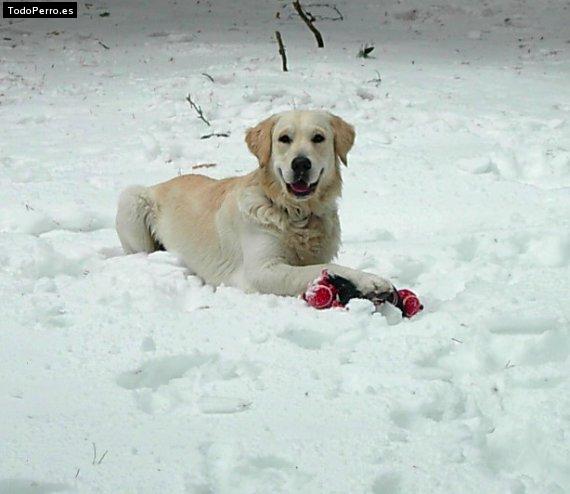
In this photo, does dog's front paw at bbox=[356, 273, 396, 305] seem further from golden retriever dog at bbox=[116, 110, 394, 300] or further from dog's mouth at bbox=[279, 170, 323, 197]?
dog's mouth at bbox=[279, 170, 323, 197]

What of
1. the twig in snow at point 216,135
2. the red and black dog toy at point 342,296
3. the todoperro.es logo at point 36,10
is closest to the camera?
the red and black dog toy at point 342,296

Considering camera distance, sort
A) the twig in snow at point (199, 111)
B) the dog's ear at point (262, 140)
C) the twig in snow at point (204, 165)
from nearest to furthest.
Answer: the dog's ear at point (262, 140) < the twig in snow at point (204, 165) < the twig in snow at point (199, 111)

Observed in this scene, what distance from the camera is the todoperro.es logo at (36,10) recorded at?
15592 millimetres

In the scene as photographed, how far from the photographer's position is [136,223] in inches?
195

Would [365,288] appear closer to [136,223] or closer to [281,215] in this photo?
[281,215]

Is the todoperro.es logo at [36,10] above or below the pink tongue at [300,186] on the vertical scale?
below

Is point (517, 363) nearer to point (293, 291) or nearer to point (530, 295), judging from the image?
point (530, 295)

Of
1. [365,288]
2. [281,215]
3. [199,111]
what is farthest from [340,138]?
[199,111]

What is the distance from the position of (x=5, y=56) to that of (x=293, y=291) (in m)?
9.80

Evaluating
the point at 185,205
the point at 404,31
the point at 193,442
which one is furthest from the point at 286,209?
the point at 404,31

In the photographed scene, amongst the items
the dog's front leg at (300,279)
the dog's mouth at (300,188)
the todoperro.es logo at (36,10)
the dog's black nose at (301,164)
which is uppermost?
the dog's black nose at (301,164)

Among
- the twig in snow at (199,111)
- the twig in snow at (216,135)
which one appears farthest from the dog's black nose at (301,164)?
the twig in snow at (199,111)

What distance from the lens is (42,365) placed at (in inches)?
118

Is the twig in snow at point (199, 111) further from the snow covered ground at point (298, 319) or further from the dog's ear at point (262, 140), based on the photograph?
the dog's ear at point (262, 140)
